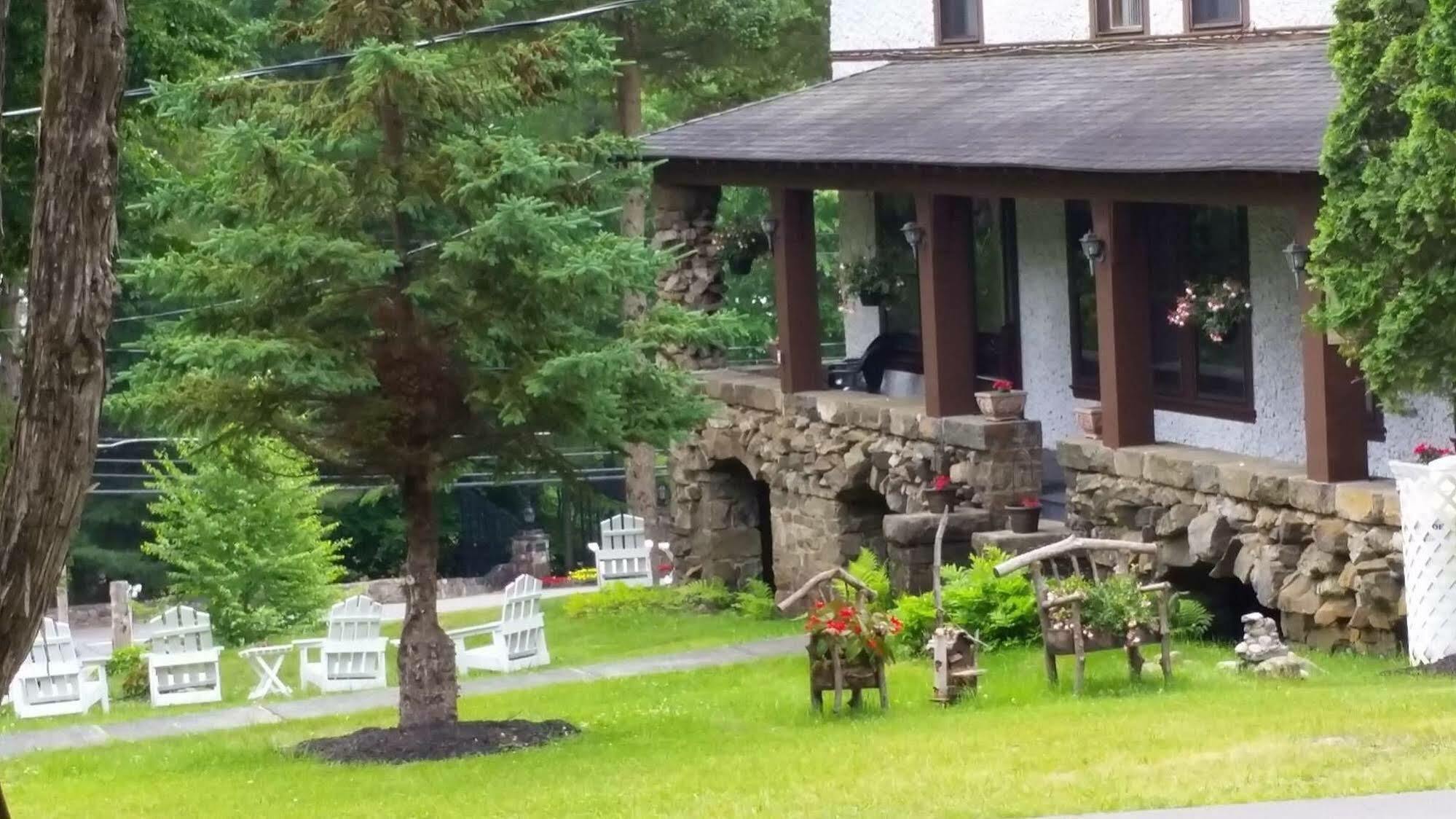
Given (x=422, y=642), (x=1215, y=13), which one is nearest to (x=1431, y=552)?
(x=422, y=642)

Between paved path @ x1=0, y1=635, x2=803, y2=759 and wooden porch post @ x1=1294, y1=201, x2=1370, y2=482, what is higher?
wooden porch post @ x1=1294, y1=201, x2=1370, y2=482

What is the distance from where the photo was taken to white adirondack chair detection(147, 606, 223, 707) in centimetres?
1764

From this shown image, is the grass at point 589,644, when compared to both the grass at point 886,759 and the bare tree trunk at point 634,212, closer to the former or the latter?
the grass at point 886,759

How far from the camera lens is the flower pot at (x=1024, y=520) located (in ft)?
57.8

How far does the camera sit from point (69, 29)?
6.89 meters

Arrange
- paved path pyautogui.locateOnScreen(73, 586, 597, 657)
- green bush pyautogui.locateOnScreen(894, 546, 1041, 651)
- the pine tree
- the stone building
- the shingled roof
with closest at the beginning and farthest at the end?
1. the pine tree
2. the stone building
3. the shingled roof
4. green bush pyautogui.locateOnScreen(894, 546, 1041, 651)
5. paved path pyautogui.locateOnScreen(73, 586, 597, 657)

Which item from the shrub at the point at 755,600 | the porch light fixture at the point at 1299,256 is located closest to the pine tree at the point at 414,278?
the porch light fixture at the point at 1299,256

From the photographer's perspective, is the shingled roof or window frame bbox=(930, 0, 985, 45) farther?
window frame bbox=(930, 0, 985, 45)

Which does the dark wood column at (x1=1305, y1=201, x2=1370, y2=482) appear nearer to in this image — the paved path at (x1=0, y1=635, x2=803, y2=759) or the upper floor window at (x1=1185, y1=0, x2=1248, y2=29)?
the upper floor window at (x1=1185, y1=0, x2=1248, y2=29)

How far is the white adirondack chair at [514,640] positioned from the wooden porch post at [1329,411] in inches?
265

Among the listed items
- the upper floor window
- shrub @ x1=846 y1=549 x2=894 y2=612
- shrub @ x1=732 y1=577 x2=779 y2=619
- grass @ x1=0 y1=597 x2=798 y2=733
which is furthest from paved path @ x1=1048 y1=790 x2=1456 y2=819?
shrub @ x1=732 y1=577 x2=779 y2=619

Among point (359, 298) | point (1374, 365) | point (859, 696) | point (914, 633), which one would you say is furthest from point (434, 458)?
point (1374, 365)

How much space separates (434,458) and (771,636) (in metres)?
7.02

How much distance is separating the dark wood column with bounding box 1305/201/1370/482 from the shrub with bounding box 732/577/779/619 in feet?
25.7
